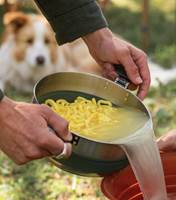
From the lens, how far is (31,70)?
4.16m

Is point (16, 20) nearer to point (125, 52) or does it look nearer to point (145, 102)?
point (145, 102)

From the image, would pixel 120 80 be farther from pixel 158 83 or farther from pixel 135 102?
pixel 158 83

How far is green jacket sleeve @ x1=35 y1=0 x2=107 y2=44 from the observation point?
1960 mm

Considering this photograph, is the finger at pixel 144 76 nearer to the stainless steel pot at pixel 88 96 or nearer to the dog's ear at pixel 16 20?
the stainless steel pot at pixel 88 96

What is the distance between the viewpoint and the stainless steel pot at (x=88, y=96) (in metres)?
1.62

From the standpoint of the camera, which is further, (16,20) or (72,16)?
(16,20)

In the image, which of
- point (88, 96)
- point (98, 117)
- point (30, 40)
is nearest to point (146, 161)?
point (98, 117)

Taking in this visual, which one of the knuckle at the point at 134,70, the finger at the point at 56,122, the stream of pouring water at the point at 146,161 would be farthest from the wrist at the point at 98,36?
the finger at the point at 56,122

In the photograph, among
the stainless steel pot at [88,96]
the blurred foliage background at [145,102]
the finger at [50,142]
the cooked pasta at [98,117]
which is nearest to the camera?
the finger at [50,142]

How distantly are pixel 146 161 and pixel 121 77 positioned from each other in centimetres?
42

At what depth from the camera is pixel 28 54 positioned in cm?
409

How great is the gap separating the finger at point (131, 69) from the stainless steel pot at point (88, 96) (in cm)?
3

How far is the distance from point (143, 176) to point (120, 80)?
420mm

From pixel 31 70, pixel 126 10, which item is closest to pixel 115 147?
pixel 31 70
